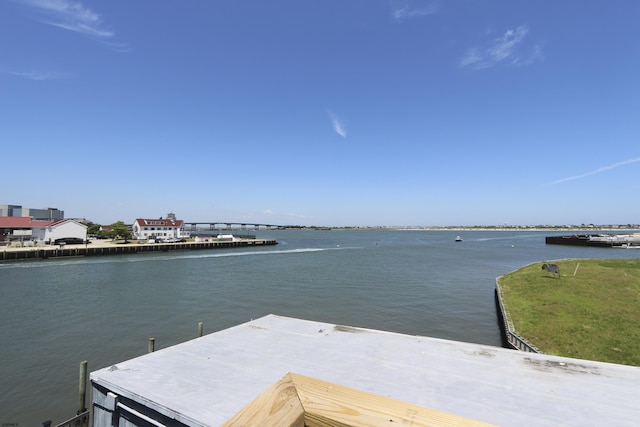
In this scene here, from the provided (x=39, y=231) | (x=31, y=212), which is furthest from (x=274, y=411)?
(x=31, y=212)

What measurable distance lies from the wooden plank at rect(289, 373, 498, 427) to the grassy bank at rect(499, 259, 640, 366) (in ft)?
53.5

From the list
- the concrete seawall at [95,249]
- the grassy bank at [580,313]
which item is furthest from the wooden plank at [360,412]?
the concrete seawall at [95,249]

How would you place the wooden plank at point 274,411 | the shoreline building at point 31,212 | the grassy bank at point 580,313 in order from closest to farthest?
the wooden plank at point 274,411
the grassy bank at point 580,313
the shoreline building at point 31,212

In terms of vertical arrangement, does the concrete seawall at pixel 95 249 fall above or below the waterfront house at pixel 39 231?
below

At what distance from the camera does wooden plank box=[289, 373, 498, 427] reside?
128 centimetres

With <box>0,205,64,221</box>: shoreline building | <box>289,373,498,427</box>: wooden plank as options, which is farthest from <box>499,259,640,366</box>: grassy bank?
<box>0,205,64,221</box>: shoreline building

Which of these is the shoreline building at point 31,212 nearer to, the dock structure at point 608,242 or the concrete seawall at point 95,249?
the concrete seawall at point 95,249

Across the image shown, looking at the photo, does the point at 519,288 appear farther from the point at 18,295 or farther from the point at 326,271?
the point at 18,295

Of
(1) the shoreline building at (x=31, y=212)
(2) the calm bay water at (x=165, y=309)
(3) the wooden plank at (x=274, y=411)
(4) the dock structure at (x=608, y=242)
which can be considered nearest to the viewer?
(3) the wooden plank at (x=274, y=411)

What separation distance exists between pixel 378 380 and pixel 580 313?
1905 centimetres

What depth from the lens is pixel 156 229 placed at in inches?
3789

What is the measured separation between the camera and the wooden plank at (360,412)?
4.20 ft

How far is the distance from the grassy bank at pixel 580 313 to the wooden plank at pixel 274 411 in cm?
1654

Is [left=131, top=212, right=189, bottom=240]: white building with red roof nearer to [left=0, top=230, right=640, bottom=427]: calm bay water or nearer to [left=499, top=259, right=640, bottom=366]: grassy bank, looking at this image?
[left=0, top=230, right=640, bottom=427]: calm bay water
